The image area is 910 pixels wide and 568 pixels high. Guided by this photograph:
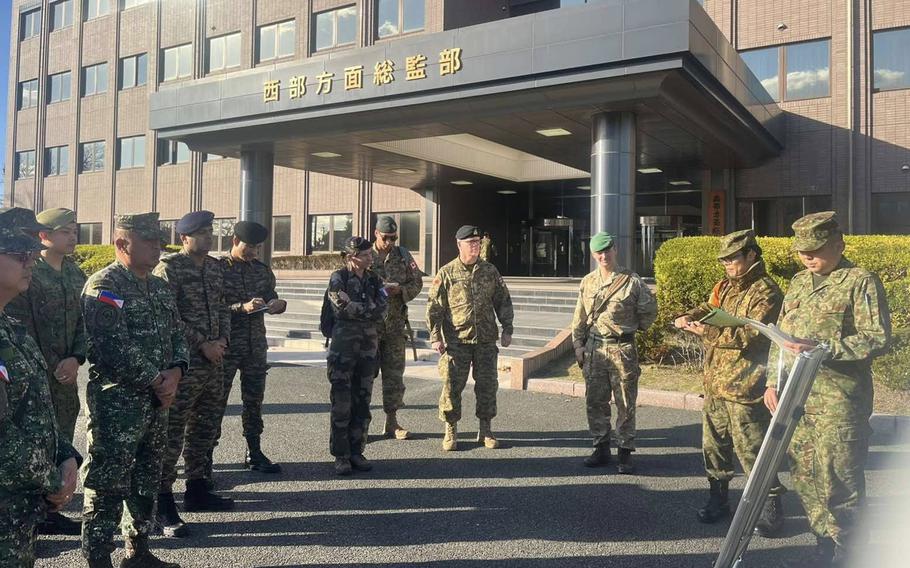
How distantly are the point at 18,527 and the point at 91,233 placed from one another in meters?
35.1

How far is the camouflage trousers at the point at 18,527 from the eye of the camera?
1998 millimetres

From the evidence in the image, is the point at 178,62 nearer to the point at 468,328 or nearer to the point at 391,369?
the point at 391,369

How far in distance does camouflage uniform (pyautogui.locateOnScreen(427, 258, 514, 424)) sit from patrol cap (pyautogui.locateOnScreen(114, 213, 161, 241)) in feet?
9.69

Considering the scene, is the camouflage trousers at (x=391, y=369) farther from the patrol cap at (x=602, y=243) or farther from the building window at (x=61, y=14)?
the building window at (x=61, y=14)

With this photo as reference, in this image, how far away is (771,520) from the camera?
12.9ft

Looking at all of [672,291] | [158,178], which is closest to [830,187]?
[672,291]

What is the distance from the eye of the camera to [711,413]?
13.7ft

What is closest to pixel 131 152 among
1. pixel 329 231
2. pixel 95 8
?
pixel 95 8

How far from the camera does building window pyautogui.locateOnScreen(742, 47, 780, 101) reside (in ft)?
60.5

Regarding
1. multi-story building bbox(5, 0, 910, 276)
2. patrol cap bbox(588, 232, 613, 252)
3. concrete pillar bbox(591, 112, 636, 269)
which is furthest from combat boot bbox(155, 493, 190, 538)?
multi-story building bbox(5, 0, 910, 276)

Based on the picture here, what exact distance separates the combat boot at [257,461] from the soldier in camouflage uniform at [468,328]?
153 centimetres

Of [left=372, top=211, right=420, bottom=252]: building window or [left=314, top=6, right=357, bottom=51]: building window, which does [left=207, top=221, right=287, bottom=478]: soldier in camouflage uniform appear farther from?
[left=314, top=6, right=357, bottom=51]: building window

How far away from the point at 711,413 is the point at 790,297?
973 millimetres

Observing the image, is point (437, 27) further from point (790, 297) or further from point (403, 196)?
point (790, 297)
